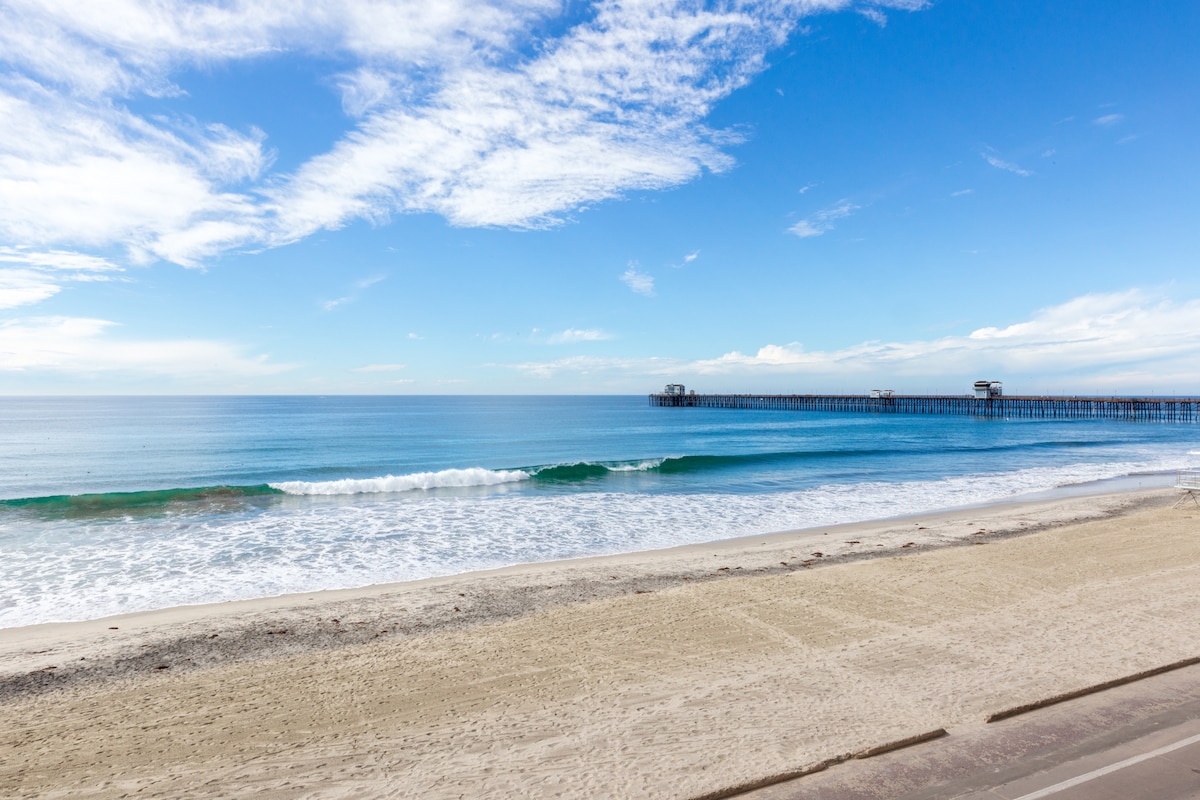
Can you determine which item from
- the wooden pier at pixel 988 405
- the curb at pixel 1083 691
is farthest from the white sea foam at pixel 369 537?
the wooden pier at pixel 988 405

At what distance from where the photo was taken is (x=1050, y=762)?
4.86m

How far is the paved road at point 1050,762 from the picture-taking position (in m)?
4.48

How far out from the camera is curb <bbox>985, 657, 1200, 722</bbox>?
5664 mm

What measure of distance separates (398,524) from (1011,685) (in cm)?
1446

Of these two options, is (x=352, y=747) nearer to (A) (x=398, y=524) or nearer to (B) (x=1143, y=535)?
(A) (x=398, y=524)

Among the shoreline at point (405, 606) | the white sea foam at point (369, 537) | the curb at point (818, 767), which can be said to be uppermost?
the curb at point (818, 767)

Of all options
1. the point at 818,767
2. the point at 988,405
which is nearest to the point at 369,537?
the point at 818,767

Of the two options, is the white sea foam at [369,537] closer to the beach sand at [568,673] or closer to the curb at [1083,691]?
the beach sand at [568,673]

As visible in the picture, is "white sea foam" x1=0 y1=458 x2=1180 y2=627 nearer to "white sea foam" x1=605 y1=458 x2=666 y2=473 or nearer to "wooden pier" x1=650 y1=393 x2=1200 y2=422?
"white sea foam" x1=605 y1=458 x2=666 y2=473

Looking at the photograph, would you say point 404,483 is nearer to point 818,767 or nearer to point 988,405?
point 818,767

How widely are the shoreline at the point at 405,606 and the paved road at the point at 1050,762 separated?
219 inches

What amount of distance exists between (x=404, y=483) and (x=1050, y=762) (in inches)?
883

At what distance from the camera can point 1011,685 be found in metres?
6.25

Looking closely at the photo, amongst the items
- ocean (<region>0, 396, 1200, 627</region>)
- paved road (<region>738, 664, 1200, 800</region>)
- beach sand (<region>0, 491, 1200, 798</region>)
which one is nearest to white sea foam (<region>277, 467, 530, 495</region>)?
ocean (<region>0, 396, 1200, 627</region>)
